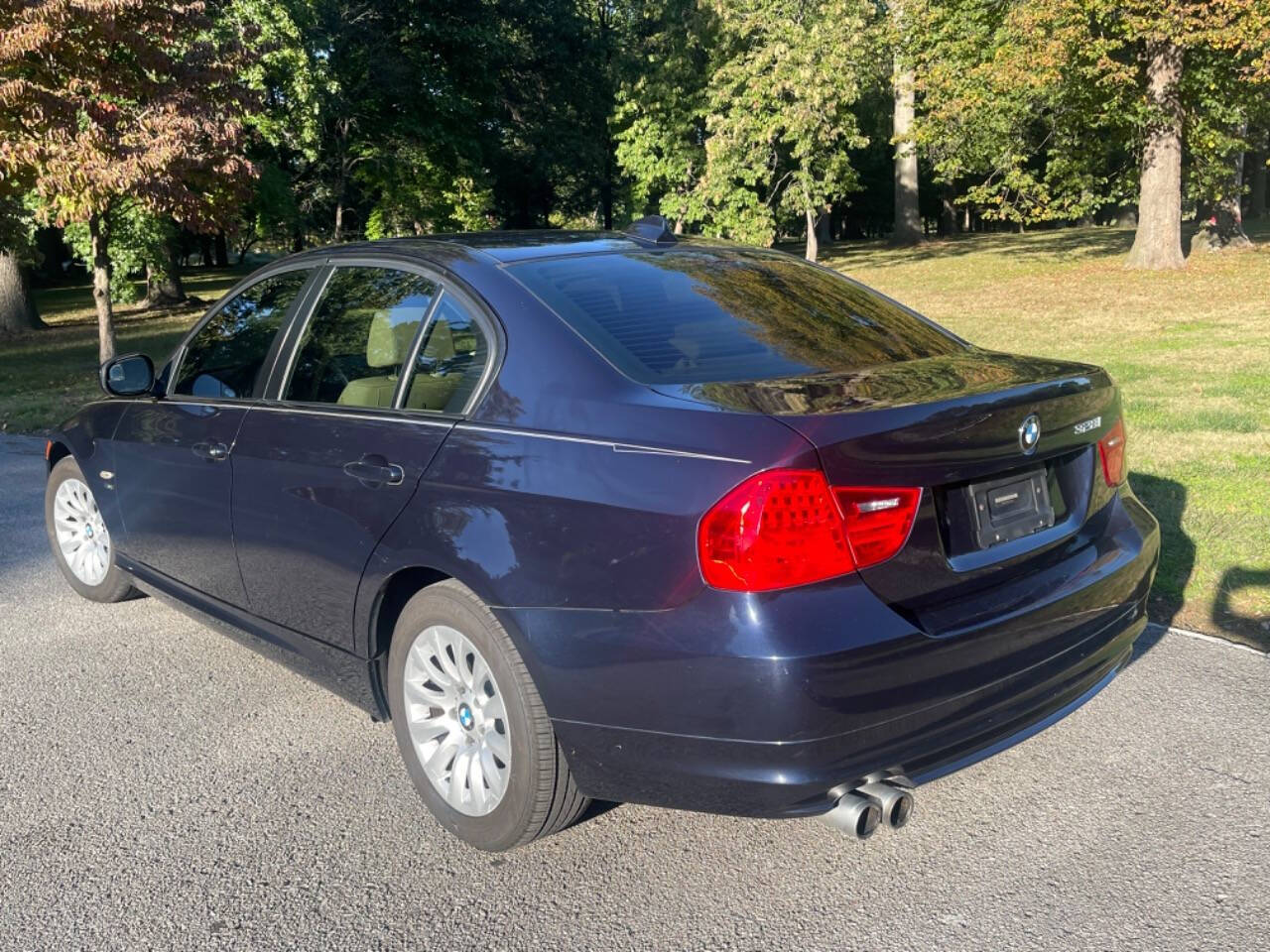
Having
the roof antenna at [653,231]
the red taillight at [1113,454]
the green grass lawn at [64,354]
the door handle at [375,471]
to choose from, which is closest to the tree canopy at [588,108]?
the green grass lawn at [64,354]

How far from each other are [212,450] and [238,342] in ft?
1.80

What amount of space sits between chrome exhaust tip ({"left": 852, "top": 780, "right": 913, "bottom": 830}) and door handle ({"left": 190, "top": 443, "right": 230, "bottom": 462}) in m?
2.58

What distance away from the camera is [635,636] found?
2678mm

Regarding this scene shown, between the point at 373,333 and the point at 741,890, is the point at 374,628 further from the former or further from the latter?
the point at 741,890

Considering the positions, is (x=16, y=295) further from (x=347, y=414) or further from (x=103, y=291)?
(x=347, y=414)

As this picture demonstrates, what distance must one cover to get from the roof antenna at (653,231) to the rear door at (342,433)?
0.90m

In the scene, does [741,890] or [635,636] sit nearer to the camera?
[635,636]

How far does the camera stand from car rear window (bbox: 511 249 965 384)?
3166 millimetres

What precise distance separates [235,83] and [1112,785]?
1314 cm

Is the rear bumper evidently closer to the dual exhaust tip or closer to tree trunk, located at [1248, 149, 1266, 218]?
the dual exhaust tip

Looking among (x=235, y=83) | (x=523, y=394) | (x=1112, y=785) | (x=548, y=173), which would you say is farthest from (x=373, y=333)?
(x=548, y=173)

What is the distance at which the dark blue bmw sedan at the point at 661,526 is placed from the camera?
2.59m

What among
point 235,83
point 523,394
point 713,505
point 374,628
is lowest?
point 374,628

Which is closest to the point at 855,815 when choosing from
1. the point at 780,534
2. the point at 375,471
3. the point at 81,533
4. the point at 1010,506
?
the point at 780,534
